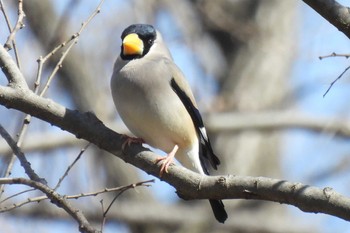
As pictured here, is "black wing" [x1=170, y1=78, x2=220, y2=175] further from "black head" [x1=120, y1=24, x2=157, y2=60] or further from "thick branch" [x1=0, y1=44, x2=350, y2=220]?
"thick branch" [x1=0, y1=44, x2=350, y2=220]

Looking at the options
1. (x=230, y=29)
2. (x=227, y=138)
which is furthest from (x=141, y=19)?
(x=227, y=138)

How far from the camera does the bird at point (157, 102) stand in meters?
4.25

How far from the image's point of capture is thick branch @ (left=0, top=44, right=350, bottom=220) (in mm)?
3098

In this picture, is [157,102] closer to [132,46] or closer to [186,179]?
[132,46]

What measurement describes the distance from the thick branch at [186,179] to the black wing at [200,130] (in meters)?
0.83

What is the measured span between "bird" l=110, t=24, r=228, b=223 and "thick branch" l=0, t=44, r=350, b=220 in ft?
1.73

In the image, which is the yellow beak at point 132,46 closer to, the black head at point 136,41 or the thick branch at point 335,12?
the black head at point 136,41

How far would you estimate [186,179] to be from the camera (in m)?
3.42

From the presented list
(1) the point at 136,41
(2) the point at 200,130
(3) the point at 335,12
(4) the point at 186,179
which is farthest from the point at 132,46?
(3) the point at 335,12

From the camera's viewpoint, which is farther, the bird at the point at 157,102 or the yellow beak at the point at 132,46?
the yellow beak at the point at 132,46

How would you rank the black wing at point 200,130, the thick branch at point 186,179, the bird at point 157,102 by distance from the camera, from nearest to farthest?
1. the thick branch at point 186,179
2. the bird at point 157,102
3. the black wing at point 200,130

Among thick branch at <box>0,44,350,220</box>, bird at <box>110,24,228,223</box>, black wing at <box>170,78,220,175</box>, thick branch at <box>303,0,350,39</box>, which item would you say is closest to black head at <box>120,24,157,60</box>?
bird at <box>110,24,228,223</box>

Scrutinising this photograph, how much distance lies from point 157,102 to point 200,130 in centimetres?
41

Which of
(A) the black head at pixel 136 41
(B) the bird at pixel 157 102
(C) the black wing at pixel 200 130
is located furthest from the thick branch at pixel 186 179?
(A) the black head at pixel 136 41
